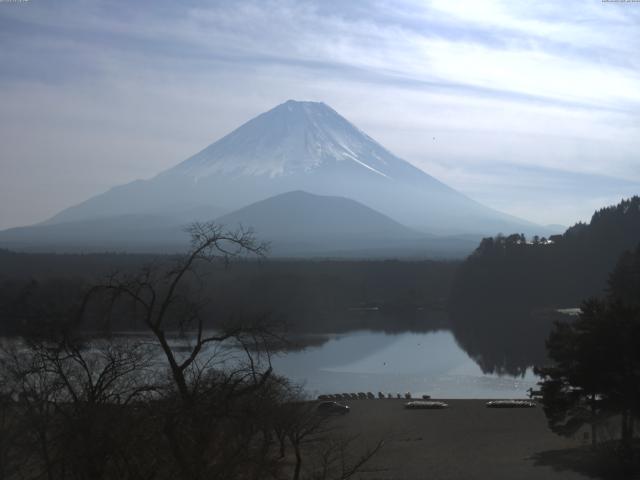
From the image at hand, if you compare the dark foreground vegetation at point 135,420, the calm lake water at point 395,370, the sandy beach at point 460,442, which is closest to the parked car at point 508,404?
the sandy beach at point 460,442

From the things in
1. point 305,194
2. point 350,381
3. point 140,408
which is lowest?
point 350,381

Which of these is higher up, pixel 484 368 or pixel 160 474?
pixel 160 474

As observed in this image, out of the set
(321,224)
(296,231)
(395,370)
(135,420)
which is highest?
(321,224)

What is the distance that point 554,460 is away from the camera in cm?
950

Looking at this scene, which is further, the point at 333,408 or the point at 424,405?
the point at 424,405

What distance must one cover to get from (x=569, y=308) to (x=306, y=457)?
30042 mm

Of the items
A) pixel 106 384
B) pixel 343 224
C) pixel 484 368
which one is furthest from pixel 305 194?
pixel 106 384

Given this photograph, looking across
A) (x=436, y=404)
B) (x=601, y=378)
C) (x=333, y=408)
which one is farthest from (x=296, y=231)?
(x=601, y=378)

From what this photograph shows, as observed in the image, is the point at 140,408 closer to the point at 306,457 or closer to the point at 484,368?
the point at 306,457

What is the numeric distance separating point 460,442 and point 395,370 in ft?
27.8

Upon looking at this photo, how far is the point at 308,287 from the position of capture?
123ft

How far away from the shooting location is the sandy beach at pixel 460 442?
358 inches

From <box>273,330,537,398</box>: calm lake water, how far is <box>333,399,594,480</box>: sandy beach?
5.27ft

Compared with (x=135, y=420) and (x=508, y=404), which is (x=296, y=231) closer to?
(x=508, y=404)
